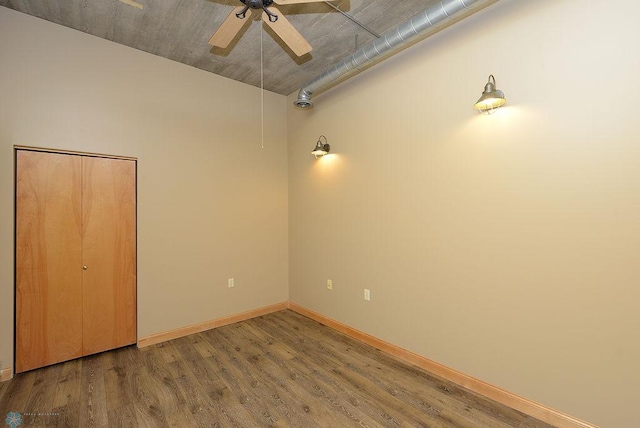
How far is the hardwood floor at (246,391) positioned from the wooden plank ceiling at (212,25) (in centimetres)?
331

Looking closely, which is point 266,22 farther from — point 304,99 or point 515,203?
point 515,203

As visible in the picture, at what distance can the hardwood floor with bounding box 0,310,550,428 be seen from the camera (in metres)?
2.14

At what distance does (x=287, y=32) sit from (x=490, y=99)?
5.24 ft

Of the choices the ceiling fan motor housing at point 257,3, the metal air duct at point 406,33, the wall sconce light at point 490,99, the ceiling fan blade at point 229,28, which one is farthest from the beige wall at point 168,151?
the wall sconce light at point 490,99

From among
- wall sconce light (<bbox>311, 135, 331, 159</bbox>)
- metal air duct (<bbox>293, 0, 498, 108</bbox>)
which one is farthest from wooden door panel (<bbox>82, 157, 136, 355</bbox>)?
metal air duct (<bbox>293, 0, 498, 108</bbox>)

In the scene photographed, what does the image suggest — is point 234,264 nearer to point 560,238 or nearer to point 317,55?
point 317,55

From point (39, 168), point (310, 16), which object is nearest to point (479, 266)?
point (310, 16)

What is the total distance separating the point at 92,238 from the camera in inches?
122

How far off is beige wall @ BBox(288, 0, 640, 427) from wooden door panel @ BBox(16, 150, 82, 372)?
3103mm

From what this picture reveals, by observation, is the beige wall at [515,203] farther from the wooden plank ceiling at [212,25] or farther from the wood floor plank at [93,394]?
the wood floor plank at [93,394]

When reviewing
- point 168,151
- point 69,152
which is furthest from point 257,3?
point 69,152

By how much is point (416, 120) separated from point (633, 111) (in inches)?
59.4

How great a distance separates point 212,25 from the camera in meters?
2.86

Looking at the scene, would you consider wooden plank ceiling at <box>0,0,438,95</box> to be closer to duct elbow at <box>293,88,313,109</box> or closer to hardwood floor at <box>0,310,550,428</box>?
duct elbow at <box>293,88,313,109</box>
